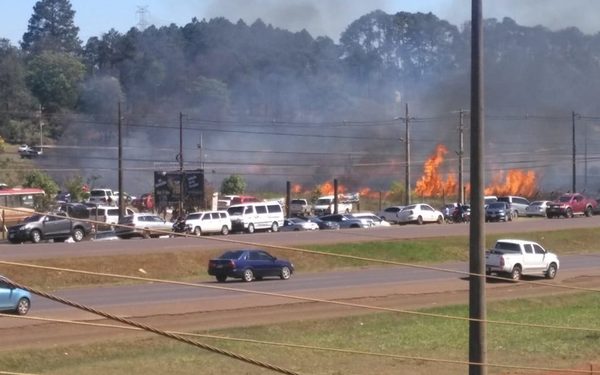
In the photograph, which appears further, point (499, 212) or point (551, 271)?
point (499, 212)

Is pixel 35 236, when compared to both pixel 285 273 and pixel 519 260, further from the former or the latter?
pixel 519 260

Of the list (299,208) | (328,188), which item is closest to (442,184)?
(328,188)

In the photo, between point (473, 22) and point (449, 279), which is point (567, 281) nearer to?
point (449, 279)

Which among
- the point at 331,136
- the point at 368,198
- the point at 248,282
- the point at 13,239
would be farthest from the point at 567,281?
the point at 331,136

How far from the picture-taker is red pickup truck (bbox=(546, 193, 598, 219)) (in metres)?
73.2

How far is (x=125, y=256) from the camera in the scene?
4203cm

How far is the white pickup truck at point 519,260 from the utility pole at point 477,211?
26.0 metres

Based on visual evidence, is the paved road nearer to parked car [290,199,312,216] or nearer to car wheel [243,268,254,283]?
car wheel [243,268,254,283]

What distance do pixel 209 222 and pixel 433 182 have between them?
39.6 meters

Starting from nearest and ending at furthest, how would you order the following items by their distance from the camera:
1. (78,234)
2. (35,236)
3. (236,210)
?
(35,236)
(78,234)
(236,210)

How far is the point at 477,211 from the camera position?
14.5m

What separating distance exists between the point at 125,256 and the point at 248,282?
618 cm

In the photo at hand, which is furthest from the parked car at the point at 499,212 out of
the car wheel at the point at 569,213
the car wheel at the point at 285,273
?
the car wheel at the point at 285,273

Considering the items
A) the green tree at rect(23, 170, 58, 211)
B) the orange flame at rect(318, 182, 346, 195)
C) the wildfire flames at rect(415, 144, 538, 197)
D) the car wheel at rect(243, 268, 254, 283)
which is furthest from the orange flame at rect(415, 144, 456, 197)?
the car wheel at rect(243, 268, 254, 283)
